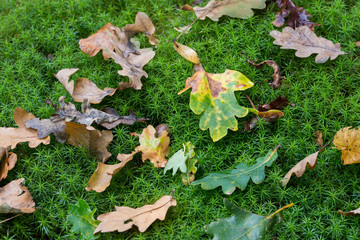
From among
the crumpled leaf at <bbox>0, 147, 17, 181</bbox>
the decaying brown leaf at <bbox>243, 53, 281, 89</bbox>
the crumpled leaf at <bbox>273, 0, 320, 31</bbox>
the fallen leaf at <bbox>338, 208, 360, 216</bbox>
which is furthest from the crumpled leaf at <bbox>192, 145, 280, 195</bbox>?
the crumpled leaf at <bbox>0, 147, 17, 181</bbox>

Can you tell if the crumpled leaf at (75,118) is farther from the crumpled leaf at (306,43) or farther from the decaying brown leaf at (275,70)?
the crumpled leaf at (306,43)

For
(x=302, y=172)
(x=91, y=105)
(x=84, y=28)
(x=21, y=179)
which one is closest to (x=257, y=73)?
(x=302, y=172)

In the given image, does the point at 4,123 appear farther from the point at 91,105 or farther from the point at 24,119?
the point at 91,105

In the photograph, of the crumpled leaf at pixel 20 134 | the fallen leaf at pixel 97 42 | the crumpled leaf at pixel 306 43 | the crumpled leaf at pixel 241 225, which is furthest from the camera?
the fallen leaf at pixel 97 42

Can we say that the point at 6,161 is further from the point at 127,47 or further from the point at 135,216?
the point at 127,47

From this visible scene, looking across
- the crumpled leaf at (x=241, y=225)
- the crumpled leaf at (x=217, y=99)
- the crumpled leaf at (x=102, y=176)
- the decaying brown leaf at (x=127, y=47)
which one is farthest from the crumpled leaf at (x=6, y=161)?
the crumpled leaf at (x=241, y=225)
